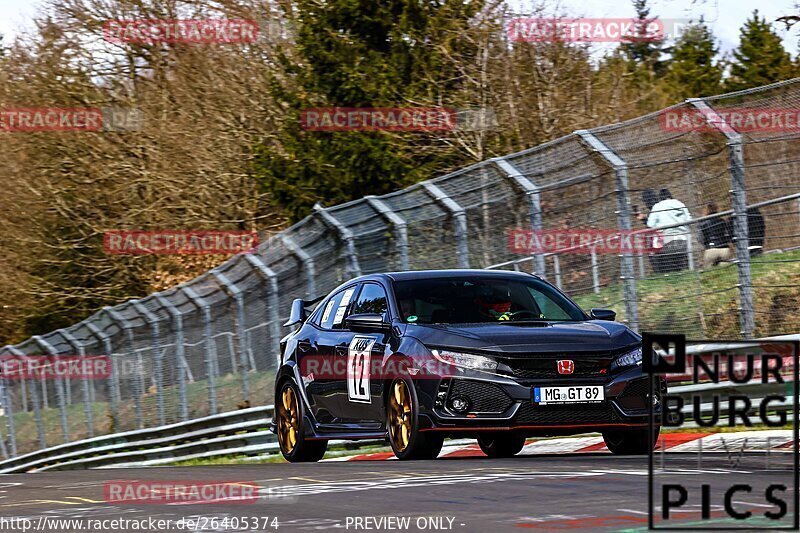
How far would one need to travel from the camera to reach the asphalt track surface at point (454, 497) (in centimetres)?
644

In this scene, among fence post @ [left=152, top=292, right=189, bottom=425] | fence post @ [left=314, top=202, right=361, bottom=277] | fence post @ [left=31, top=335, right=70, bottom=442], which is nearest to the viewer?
fence post @ [left=314, top=202, right=361, bottom=277]

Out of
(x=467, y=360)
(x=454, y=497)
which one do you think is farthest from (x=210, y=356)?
(x=454, y=497)

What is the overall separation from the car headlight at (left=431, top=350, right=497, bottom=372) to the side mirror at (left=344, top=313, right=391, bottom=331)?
87cm

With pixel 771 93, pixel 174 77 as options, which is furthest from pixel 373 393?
pixel 174 77

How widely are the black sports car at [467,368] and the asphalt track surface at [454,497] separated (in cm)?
29

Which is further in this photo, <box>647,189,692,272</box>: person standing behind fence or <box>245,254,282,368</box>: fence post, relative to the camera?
<box>245,254,282,368</box>: fence post

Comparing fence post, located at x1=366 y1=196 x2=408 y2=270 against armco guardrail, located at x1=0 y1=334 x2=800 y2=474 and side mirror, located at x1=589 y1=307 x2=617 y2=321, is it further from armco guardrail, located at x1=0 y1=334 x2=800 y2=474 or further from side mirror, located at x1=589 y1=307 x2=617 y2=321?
side mirror, located at x1=589 y1=307 x2=617 y2=321

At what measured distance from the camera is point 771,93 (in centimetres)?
1138

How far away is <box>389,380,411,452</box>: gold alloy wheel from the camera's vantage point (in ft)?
33.4

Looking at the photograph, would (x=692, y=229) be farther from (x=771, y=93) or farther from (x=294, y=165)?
(x=294, y=165)

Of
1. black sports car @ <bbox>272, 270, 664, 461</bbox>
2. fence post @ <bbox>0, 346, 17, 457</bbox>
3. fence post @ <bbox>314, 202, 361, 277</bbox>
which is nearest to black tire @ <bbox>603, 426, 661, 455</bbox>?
black sports car @ <bbox>272, 270, 664, 461</bbox>

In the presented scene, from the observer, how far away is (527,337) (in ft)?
32.7

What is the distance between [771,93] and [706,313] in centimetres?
194

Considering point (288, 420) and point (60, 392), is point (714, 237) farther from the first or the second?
point (60, 392)
